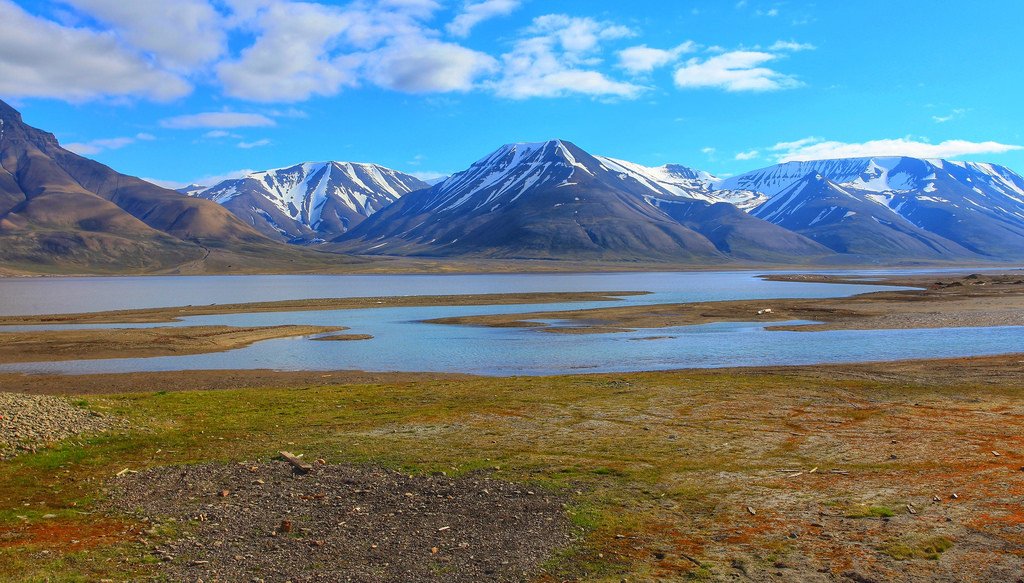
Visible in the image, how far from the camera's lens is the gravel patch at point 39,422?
76.2ft

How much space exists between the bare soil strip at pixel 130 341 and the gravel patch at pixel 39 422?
34159mm

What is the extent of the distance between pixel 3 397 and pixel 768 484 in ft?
87.1

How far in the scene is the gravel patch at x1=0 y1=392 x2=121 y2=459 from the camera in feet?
76.2

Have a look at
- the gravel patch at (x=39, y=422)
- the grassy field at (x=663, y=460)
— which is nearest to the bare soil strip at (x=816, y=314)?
the grassy field at (x=663, y=460)

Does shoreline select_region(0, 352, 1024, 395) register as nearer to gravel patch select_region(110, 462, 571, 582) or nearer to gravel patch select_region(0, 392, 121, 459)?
gravel patch select_region(0, 392, 121, 459)

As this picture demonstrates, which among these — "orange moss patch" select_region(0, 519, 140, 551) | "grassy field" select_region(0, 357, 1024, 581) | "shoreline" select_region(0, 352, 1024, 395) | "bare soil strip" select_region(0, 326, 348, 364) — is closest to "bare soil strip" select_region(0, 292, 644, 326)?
"bare soil strip" select_region(0, 326, 348, 364)

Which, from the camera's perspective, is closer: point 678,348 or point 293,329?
point 678,348

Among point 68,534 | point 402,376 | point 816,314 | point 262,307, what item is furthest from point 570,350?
point 262,307

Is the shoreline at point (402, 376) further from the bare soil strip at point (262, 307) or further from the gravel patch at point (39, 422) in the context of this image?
the bare soil strip at point (262, 307)

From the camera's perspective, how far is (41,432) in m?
24.3

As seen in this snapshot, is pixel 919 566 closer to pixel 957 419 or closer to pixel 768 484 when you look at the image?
pixel 768 484

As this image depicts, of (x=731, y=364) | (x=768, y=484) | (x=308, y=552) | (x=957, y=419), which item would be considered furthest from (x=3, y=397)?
(x=731, y=364)

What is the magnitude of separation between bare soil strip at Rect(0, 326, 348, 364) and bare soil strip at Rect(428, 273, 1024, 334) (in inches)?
863

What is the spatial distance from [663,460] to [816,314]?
73538mm
